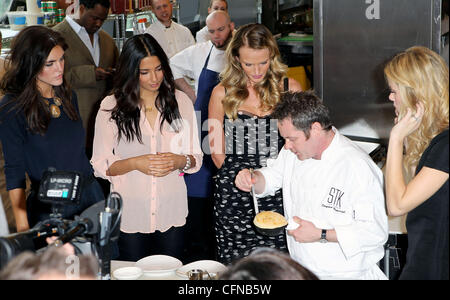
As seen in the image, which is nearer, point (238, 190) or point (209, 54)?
point (238, 190)

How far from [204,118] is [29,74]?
1.44 m

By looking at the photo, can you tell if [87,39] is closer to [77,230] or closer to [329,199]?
[329,199]

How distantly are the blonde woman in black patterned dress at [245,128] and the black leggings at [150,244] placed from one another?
0.20 metres

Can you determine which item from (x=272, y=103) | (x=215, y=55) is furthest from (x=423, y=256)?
(x=215, y=55)

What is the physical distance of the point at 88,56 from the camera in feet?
14.9

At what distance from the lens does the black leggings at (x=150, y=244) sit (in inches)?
115

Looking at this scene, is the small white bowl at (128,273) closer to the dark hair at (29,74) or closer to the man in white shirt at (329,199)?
the man in white shirt at (329,199)

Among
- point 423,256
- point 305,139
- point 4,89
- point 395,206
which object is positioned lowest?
point 423,256

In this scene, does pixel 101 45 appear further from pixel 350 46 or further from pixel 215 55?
pixel 350 46

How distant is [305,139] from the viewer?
239cm

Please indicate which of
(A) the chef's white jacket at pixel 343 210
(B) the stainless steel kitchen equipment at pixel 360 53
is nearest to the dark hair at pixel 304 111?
(A) the chef's white jacket at pixel 343 210

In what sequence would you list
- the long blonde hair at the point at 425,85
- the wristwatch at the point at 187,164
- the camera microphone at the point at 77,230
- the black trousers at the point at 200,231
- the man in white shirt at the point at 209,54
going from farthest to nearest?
the black trousers at the point at 200,231 < the man in white shirt at the point at 209,54 < the wristwatch at the point at 187,164 < the long blonde hair at the point at 425,85 < the camera microphone at the point at 77,230

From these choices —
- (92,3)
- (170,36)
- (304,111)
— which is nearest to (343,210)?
(304,111)

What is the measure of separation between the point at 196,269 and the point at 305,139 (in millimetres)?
626
